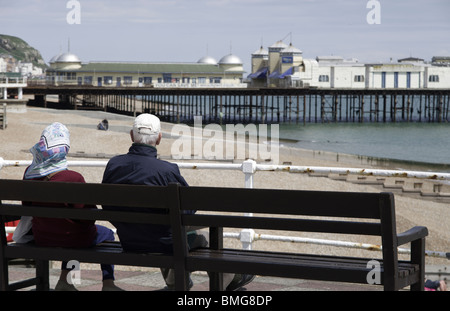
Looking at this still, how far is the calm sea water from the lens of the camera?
48.1 m

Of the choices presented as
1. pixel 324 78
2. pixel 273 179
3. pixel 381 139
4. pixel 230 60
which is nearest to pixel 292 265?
pixel 273 179

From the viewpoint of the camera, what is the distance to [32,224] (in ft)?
13.8

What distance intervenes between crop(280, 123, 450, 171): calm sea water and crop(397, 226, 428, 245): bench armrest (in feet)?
124

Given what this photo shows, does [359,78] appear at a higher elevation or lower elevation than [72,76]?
lower

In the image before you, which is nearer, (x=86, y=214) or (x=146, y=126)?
(x=86, y=214)

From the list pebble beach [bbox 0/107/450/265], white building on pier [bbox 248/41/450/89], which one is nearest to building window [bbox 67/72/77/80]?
white building on pier [bbox 248/41/450/89]

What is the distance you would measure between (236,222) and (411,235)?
2.88ft

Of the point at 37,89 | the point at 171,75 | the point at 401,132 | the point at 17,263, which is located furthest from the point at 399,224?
the point at 171,75

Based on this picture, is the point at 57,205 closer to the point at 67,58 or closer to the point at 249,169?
the point at 249,169

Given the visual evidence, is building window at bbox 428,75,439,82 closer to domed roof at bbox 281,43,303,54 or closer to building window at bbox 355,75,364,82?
building window at bbox 355,75,364,82

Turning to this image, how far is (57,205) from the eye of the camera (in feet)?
13.2

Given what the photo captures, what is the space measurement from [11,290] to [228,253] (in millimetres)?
1282
